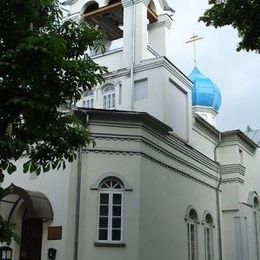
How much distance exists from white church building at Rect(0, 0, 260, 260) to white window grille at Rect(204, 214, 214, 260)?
4 cm

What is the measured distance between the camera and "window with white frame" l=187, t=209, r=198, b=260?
56.0ft

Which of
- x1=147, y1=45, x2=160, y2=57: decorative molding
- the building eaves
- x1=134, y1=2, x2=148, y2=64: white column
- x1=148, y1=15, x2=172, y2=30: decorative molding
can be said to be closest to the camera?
the building eaves

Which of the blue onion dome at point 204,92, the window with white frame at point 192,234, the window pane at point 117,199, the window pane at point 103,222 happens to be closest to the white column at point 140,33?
the window pane at point 117,199

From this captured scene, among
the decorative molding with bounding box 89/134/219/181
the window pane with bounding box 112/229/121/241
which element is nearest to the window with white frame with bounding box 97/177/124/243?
the window pane with bounding box 112/229/121/241

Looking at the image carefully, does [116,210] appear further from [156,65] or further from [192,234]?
[156,65]

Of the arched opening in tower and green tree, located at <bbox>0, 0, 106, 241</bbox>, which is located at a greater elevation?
the arched opening in tower

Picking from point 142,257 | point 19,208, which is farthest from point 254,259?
point 19,208

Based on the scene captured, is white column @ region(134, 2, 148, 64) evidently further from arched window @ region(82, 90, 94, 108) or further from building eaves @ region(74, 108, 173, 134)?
building eaves @ region(74, 108, 173, 134)

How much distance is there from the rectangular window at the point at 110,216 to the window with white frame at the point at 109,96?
13.3 ft

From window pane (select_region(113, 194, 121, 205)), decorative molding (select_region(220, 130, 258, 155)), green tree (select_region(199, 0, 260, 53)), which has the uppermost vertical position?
decorative molding (select_region(220, 130, 258, 155))

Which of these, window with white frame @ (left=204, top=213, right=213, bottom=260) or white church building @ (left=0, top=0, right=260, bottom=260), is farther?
window with white frame @ (left=204, top=213, right=213, bottom=260)

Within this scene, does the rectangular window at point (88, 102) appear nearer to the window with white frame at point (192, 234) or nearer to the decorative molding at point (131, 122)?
the decorative molding at point (131, 122)

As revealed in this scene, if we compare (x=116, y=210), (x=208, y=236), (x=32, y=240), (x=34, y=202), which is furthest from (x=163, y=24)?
(x=32, y=240)

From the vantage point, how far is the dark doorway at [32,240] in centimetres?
1409
